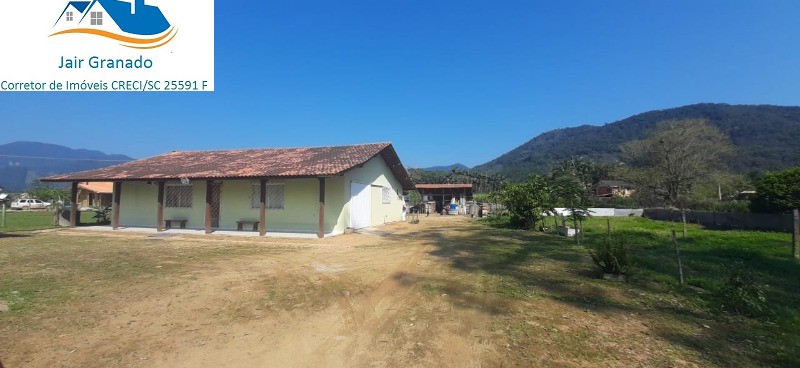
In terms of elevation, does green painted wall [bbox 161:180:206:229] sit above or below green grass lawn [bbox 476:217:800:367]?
above

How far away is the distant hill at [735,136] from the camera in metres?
76.4

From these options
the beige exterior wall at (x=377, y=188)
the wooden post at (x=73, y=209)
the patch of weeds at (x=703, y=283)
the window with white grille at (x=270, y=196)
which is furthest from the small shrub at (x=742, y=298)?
the wooden post at (x=73, y=209)

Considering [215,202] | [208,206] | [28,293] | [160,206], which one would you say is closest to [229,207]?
[215,202]

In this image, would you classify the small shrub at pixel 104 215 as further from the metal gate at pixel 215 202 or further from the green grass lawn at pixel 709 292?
the green grass lawn at pixel 709 292

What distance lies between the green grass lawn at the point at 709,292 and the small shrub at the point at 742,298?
0.01 m

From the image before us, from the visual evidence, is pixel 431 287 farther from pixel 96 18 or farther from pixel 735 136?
pixel 735 136

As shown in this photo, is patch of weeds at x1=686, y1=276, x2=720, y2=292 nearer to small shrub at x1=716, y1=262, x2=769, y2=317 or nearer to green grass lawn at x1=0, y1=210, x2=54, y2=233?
small shrub at x1=716, y1=262, x2=769, y2=317

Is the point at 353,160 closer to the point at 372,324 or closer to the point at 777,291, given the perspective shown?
the point at 372,324

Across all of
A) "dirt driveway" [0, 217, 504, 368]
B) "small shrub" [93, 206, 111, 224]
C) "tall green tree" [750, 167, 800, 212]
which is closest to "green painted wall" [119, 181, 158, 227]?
"small shrub" [93, 206, 111, 224]

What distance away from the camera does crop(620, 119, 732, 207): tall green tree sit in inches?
1490

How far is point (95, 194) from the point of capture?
1802 inches

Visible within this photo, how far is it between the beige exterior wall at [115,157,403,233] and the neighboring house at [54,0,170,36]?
6558 mm

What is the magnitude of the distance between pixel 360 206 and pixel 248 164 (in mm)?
5313

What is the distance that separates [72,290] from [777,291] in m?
11.3
